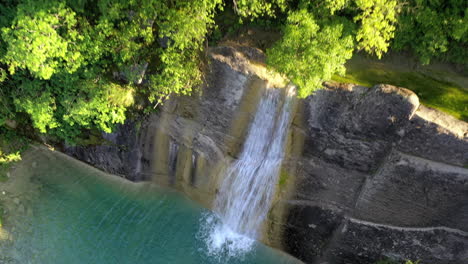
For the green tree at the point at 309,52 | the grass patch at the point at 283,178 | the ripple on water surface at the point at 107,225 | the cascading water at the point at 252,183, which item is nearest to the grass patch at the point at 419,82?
the green tree at the point at 309,52

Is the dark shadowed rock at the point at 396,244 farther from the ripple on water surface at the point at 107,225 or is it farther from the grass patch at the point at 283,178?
the grass patch at the point at 283,178

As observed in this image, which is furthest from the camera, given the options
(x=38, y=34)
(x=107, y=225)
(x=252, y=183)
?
(x=107, y=225)

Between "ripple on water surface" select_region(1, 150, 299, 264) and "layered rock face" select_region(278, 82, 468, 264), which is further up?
"layered rock face" select_region(278, 82, 468, 264)

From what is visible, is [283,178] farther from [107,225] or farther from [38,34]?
[38,34]

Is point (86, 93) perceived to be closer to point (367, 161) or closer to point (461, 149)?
point (367, 161)

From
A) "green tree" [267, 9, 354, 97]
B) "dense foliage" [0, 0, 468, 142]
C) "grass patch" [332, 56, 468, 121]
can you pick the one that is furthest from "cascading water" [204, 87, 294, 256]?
"grass patch" [332, 56, 468, 121]

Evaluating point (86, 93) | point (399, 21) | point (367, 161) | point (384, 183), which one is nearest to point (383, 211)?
point (384, 183)

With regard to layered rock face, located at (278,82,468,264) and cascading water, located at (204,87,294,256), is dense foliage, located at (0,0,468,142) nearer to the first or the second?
layered rock face, located at (278,82,468,264)

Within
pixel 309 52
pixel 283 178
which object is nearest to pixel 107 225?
pixel 283 178
